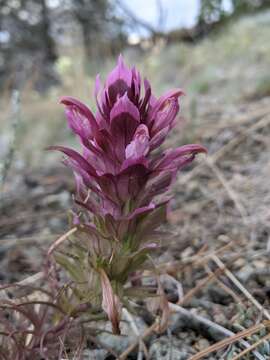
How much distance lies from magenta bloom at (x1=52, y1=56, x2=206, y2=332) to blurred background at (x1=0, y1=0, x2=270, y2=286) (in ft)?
2.23

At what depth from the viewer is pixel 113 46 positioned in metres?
7.08

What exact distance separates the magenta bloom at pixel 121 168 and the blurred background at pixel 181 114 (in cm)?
68

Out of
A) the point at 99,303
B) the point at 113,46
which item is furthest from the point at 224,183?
the point at 113,46

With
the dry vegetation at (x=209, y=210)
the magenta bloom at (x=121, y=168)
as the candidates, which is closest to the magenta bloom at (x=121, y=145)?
the magenta bloom at (x=121, y=168)

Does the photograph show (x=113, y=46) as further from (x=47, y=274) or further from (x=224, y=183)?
(x=47, y=274)

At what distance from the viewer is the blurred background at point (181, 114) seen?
2232 millimetres

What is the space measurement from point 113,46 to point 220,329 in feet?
20.4

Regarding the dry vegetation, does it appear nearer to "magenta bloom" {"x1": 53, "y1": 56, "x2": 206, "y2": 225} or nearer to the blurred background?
the blurred background

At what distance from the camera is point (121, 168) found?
1.16 meters

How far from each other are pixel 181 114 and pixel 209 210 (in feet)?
5.52

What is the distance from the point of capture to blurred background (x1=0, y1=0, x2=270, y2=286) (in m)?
2.23

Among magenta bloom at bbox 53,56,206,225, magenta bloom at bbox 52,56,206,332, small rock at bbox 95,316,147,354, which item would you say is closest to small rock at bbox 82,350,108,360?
small rock at bbox 95,316,147,354

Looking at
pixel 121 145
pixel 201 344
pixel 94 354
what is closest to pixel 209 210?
pixel 201 344

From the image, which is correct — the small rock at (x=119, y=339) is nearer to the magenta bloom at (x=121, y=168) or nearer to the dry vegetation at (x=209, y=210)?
the dry vegetation at (x=209, y=210)
